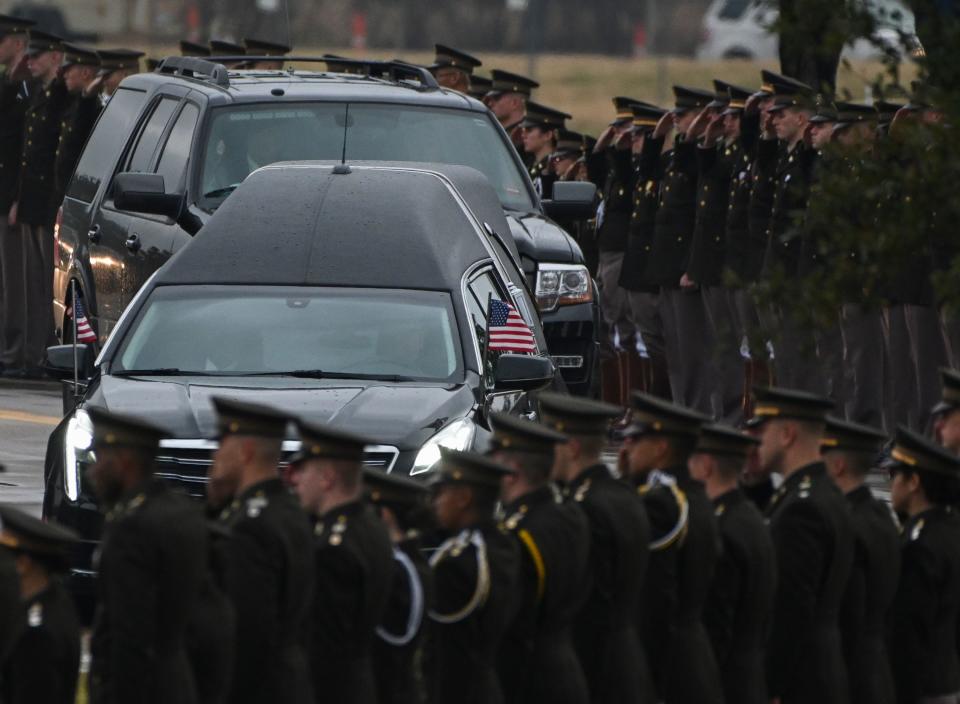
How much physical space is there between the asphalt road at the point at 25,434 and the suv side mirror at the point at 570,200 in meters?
3.50

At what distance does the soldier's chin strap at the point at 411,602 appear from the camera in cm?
852

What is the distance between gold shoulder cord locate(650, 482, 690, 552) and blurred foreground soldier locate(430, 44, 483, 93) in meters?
11.7

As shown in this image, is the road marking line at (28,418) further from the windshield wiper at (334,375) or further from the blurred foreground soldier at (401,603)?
the blurred foreground soldier at (401,603)

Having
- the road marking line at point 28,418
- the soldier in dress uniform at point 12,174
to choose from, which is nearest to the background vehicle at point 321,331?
the road marking line at point 28,418

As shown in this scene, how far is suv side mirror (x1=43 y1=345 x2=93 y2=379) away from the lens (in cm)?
1303

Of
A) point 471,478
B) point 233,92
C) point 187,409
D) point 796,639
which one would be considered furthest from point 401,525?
point 233,92

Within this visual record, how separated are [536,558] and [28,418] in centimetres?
1081

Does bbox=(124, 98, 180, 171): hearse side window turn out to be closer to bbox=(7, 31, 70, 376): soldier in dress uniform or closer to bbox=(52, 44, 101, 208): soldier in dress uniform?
bbox=(52, 44, 101, 208): soldier in dress uniform

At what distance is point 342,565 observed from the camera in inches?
326

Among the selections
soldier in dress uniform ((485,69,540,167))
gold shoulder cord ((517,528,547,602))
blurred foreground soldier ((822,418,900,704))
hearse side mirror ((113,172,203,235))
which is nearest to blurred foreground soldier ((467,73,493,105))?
soldier in dress uniform ((485,69,540,167))

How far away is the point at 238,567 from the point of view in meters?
8.21

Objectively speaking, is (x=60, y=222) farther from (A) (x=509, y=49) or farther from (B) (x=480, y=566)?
(A) (x=509, y=49)

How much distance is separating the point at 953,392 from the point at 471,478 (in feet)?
8.17

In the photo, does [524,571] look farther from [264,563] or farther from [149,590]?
[149,590]
